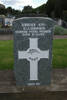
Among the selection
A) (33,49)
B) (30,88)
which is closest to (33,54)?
(33,49)

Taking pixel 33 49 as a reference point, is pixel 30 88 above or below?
below

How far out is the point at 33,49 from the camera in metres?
3.88

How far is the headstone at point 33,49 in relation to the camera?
3.74m

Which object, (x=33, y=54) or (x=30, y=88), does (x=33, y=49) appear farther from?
(x=30, y=88)

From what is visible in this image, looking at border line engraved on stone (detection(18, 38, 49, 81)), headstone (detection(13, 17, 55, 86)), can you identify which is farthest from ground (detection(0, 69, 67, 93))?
border line engraved on stone (detection(18, 38, 49, 81))

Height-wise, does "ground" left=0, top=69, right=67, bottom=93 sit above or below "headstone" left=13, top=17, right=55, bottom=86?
below

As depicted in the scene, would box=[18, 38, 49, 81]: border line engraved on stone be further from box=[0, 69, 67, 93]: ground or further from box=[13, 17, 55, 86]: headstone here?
box=[0, 69, 67, 93]: ground

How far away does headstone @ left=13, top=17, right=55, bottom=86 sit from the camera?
374 centimetres

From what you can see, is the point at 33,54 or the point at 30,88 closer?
the point at 33,54

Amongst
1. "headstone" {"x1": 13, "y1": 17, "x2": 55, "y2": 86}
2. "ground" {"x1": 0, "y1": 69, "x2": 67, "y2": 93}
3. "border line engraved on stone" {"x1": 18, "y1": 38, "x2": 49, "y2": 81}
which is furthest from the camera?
"ground" {"x1": 0, "y1": 69, "x2": 67, "y2": 93}

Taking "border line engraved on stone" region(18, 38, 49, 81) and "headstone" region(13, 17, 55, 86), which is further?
"border line engraved on stone" region(18, 38, 49, 81)

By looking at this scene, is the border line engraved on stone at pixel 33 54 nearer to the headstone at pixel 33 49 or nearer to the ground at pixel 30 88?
the headstone at pixel 33 49

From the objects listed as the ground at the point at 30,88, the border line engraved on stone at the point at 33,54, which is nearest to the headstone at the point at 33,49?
the border line engraved on stone at the point at 33,54

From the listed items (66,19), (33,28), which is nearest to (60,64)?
(33,28)
